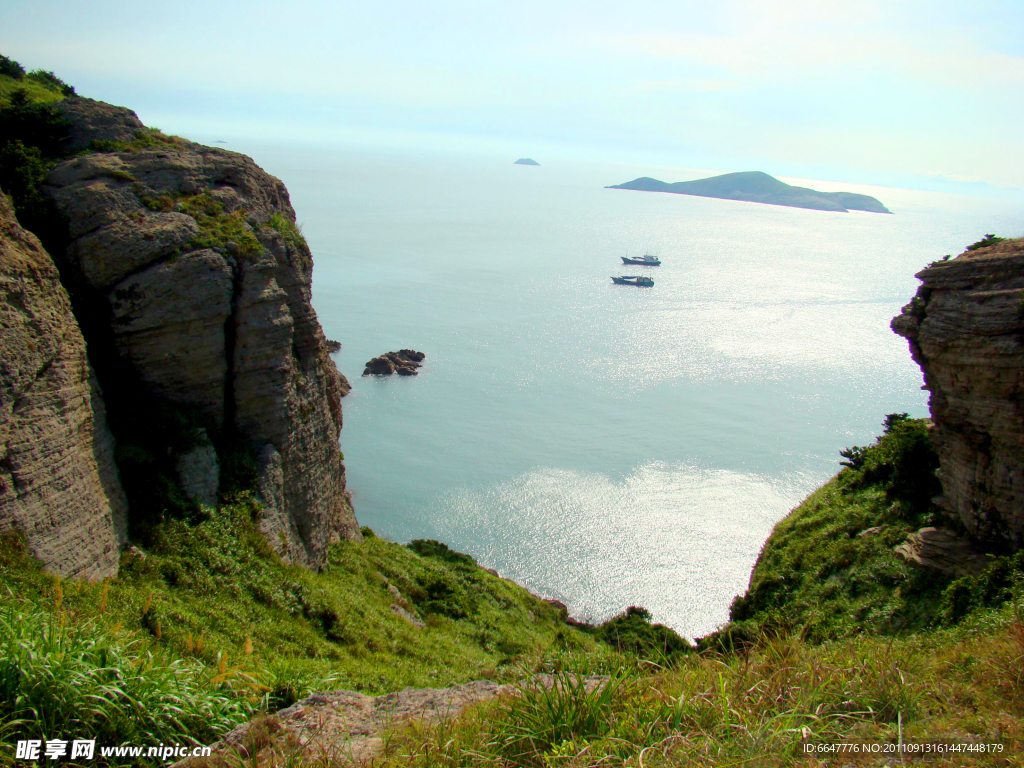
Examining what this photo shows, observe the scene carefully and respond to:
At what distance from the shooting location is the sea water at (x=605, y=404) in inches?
1433

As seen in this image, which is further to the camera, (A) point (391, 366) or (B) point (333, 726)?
(A) point (391, 366)

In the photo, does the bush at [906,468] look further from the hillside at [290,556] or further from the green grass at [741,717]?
the green grass at [741,717]

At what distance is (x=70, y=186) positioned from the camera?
14805 millimetres

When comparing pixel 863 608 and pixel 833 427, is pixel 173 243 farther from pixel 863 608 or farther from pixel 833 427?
pixel 833 427

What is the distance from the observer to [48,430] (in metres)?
11.3

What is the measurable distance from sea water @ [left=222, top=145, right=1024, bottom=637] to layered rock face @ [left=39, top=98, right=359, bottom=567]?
1853cm

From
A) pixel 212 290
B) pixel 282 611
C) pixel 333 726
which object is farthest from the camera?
pixel 212 290

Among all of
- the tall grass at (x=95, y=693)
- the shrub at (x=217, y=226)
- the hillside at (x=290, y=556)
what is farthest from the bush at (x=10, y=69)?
the tall grass at (x=95, y=693)

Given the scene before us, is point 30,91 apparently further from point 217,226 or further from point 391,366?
point 391,366

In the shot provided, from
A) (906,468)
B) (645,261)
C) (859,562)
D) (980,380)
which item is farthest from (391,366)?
(645,261)

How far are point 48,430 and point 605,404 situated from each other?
2000 inches

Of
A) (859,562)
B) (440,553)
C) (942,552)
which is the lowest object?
(440,553)

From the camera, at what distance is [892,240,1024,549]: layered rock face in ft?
46.4

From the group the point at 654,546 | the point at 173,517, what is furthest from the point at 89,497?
the point at 654,546
